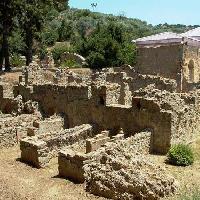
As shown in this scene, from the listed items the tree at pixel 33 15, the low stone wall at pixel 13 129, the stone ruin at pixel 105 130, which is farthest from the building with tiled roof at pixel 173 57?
the low stone wall at pixel 13 129

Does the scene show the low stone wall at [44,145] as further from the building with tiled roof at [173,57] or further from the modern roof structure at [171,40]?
the modern roof structure at [171,40]

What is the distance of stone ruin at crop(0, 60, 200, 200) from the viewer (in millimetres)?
14594

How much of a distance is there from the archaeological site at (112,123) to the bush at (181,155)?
74cm

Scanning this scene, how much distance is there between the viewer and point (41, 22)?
127 ft

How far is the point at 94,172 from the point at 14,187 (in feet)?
8.91

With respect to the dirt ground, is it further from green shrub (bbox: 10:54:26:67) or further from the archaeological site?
green shrub (bbox: 10:54:26:67)

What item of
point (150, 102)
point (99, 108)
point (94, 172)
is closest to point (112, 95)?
point (99, 108)

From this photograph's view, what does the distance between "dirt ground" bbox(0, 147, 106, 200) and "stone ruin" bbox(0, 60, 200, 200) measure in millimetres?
372

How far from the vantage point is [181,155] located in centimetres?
1764

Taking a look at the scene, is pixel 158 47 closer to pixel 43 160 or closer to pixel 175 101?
pixel 175 101

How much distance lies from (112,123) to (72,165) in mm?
5828

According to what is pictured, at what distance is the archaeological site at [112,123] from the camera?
48.3ft

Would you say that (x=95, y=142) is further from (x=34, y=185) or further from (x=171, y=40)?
(x=171, y=40)

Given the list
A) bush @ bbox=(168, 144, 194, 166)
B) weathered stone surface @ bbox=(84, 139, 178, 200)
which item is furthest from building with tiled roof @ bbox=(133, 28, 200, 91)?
weathered stone surface @ bbox=(84, 139, 178, 200)
